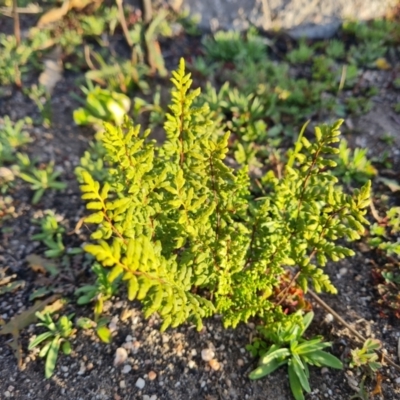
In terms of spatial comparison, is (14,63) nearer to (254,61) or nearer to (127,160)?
(254,61)

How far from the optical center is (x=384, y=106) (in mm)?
4348

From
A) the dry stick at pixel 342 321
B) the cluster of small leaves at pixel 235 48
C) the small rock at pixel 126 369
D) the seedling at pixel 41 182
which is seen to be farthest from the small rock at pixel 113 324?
the cluster of small leaves at pixel 235 48

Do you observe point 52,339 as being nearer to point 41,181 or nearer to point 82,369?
point 82,369

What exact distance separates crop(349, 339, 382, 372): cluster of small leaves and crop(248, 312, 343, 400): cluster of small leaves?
110mm

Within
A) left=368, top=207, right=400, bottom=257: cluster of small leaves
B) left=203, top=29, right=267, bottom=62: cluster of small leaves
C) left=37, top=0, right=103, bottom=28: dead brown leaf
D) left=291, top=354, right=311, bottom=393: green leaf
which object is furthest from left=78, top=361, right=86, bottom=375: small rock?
left=37, top=0, right=103, bottom=28: dead brown leaf

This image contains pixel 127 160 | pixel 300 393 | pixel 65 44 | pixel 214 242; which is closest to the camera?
pixel 127 160

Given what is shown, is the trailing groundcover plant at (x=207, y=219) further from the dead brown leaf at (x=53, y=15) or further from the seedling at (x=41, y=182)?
the dead brown leaf at (x=53, y=15)

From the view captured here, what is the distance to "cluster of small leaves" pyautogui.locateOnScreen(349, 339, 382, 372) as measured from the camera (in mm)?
2447

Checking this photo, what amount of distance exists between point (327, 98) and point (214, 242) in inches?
110

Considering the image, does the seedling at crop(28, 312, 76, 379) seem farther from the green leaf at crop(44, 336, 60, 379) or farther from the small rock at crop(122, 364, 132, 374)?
the small rock at crop(122, 364, 132, 374)

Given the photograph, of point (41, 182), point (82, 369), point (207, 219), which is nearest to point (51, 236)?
point (41, 182)

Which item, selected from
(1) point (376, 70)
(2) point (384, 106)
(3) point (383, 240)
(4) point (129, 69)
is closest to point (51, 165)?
(4) point (129, 69)

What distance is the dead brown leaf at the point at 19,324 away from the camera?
2670mm

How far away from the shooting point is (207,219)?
6.76ft
